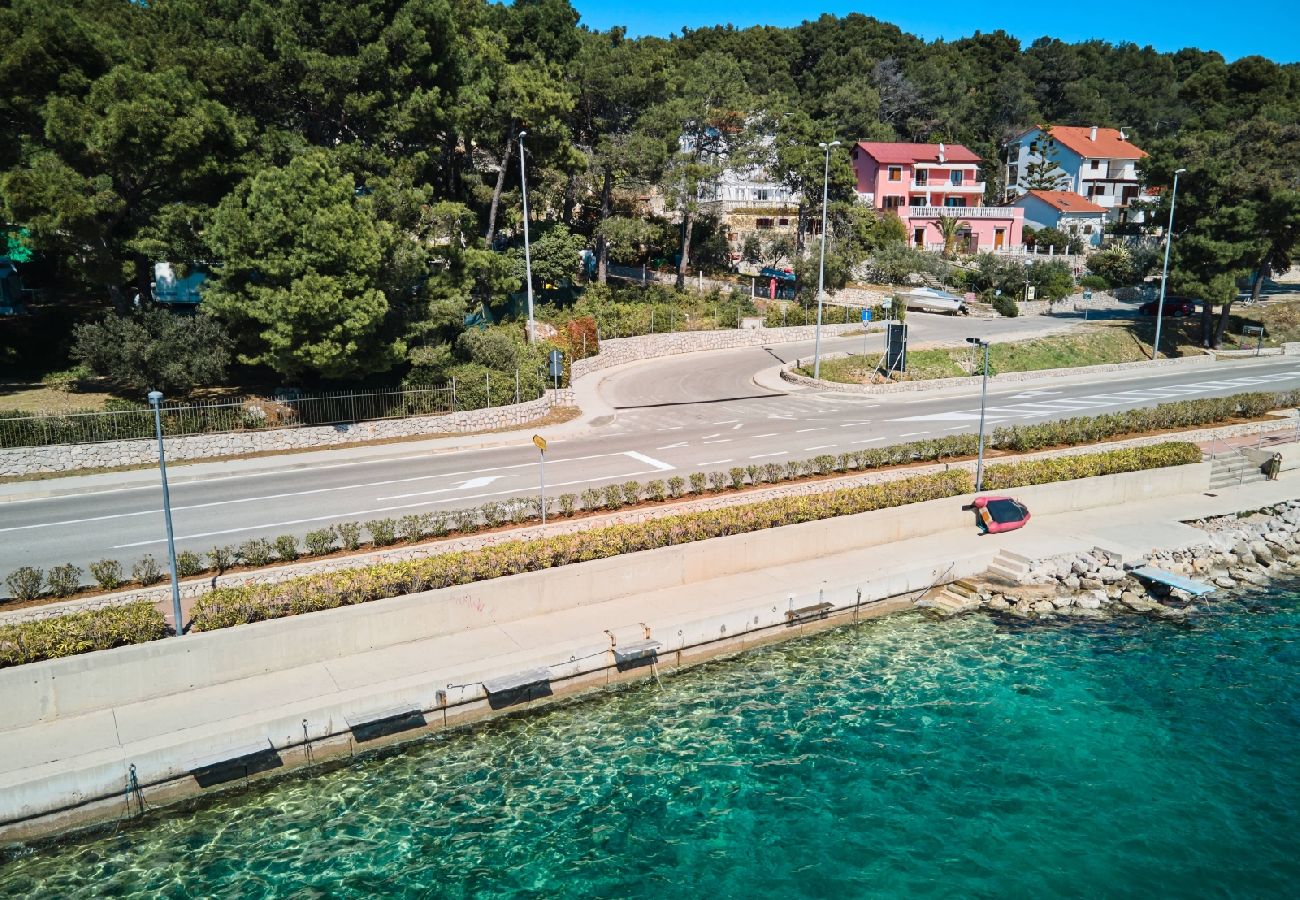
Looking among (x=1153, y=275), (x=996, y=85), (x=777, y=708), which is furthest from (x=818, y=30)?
(x=777, y=708)

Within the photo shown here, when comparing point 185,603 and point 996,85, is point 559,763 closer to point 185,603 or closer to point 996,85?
point 185,603

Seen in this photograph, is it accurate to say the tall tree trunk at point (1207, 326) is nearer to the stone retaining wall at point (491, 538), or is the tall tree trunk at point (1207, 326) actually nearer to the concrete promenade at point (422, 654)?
the stone retaining wall at point (491, 538)

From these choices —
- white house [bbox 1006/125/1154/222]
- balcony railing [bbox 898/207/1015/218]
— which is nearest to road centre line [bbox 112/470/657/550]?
balcony railing [bbox 898/207/1015/218]

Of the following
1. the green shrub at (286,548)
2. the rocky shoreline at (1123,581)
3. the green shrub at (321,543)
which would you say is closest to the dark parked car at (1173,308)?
the rocky shoreline at (1123,581)

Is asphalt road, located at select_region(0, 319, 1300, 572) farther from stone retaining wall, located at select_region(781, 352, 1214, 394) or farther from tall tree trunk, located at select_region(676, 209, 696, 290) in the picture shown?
tall tree trunk, located at select_region(676, 209, 696, 290)

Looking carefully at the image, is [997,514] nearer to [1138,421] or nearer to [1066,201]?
[1138,421]

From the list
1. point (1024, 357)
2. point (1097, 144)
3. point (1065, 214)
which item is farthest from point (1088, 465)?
point (1097, 144)
